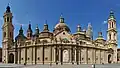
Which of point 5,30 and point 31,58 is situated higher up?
point 5,30

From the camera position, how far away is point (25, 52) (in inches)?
2945

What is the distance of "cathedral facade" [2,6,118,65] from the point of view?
69.5 meters

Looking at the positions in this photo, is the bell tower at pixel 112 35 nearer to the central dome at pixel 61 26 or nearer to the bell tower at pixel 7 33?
the central dome at pixel 61 26

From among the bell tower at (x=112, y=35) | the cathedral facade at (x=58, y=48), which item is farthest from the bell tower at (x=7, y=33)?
the bell tower at (x=112, y=35)

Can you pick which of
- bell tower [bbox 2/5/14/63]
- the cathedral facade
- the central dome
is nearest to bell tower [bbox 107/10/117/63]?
the cathedral facade

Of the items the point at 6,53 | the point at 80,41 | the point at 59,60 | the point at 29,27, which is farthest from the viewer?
the point at 29,27

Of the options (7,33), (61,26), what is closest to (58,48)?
(61,26)

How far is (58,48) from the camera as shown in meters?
69.2

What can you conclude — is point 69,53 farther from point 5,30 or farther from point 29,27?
point 29,27

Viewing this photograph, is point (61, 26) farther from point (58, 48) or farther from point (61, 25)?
point (58, 48)

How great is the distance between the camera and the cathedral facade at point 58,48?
228ft

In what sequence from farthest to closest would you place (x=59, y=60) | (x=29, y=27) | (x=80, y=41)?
(x=29, y=27), (x=80, y=41), (x=59, y=60)

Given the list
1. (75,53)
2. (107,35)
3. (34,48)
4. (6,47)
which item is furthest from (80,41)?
(6,47)

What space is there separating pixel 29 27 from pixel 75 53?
4398 centimetres
